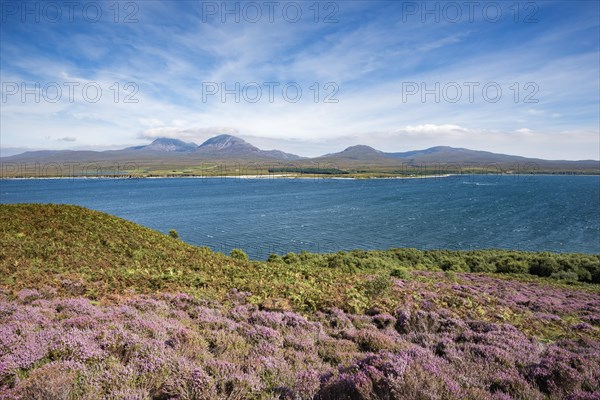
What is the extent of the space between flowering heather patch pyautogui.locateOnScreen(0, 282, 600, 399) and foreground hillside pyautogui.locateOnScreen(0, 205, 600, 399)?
0.03 meters

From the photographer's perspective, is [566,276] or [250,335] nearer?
[250,335]

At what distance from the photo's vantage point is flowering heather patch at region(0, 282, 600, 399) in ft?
15.7

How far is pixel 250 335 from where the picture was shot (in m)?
7.37

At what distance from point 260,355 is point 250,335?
124 cm

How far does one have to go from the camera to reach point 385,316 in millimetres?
9477

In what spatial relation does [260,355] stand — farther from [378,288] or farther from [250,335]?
[378,288]

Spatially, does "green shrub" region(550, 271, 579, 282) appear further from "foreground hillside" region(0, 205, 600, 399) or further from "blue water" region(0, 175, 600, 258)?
"blue water" region(0, 175, 600, 258)

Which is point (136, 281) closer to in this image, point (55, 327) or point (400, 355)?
point (55, 327)

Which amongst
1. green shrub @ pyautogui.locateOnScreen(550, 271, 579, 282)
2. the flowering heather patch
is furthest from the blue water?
the flowering heather patch

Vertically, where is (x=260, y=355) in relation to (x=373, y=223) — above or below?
above

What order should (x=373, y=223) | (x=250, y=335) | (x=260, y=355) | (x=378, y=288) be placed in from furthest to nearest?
1. (x=373, y=223)
2. (x=378, y=288)
3. (x=250, y=335)
4. (x=260, y=355)

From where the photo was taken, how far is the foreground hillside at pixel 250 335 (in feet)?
16.1

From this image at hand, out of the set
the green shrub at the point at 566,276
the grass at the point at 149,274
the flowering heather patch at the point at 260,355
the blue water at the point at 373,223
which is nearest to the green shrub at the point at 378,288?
the grass at the point at 149,274

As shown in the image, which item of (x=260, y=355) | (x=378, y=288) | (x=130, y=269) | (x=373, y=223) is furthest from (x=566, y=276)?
(x=373, y=223)
